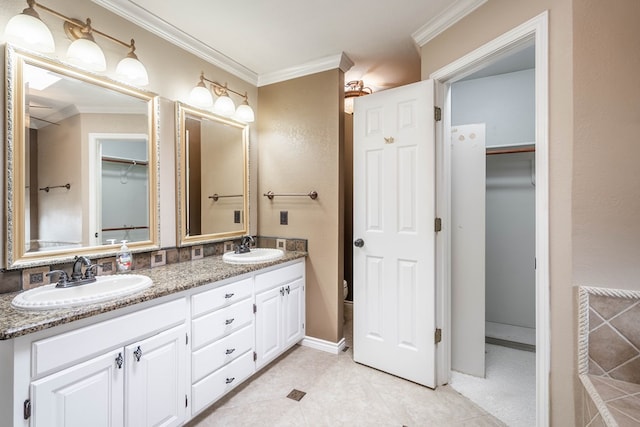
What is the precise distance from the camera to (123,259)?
1698 mm

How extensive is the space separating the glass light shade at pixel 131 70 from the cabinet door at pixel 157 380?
1.49 meters

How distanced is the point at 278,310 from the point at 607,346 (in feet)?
6.05

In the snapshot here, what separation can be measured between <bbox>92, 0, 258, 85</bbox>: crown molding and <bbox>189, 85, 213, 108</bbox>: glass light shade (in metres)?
0.31

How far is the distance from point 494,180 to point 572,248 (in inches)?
70.3

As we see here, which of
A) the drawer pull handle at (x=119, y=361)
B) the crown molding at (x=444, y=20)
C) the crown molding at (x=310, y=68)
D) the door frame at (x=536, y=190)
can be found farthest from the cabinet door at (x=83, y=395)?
the crown molding at (x=444, y=20)

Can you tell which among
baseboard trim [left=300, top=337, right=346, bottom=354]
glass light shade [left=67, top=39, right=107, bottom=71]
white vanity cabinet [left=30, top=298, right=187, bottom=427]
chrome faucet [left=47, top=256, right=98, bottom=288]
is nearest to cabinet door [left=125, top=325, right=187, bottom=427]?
white vanity cabinet [left=30, top=298, right=187, bottom=427]

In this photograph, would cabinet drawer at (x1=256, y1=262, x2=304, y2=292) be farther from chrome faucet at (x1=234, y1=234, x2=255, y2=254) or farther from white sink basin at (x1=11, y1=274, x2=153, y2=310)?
white sink basin at (x1=11, y1=274, x2=153, y2=310)

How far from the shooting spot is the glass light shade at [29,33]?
4.27 feet

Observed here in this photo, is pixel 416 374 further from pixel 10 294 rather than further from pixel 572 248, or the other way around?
pixel 10 294

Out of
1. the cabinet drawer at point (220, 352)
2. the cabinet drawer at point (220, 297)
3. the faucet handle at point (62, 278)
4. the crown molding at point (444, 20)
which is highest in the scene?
the crown molding at point (444, 20)

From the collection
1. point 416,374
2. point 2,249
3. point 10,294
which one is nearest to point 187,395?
point 10,294

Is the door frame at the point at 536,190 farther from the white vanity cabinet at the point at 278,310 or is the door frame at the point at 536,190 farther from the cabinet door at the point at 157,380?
the cabinet door at the point at 157,380

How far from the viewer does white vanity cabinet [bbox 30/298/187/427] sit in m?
1.05

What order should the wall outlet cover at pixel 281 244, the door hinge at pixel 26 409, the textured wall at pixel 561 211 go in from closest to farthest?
the door hinge at pixel 26 409 < the textured wall at pixel 561 211 < the wall outlet cover at pixel 281 244
